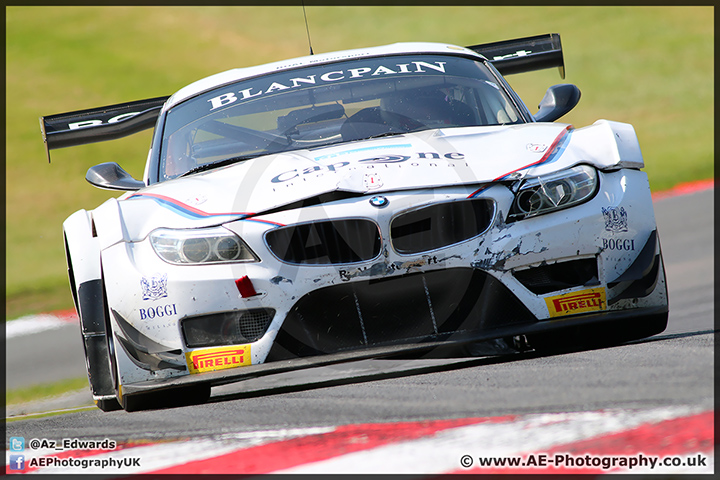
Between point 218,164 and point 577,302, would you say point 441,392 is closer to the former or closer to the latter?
point 577,302

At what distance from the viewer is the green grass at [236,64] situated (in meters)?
17.2

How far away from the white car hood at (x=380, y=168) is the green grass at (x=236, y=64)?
833 cm

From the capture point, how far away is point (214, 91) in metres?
5.11

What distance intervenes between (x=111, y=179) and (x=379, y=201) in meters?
2.05

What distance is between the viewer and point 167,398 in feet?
12.0

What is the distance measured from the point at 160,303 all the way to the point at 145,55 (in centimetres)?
2876

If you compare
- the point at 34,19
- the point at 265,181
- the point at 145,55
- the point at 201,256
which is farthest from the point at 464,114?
the point at 34,19

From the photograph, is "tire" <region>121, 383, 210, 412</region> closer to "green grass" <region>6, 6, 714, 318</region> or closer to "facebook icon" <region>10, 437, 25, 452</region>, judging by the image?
"facebook icon" <region>10, 437, 25, 452</region>

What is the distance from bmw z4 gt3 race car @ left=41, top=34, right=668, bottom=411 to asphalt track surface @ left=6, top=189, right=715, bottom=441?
142 mm

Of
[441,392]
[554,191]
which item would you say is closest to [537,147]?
[554,191]

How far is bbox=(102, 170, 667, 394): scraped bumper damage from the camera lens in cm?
330

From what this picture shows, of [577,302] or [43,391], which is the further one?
[43,391]

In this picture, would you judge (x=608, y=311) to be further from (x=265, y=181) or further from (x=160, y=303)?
(x=160, y=303)

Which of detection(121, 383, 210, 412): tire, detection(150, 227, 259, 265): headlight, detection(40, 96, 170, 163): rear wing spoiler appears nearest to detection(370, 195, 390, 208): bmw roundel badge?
detection(150, 227, 259, 265): headlight
